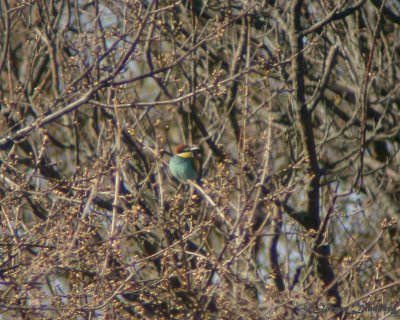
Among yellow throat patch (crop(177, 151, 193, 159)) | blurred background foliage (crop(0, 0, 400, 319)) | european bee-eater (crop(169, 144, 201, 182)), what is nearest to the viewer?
blurred background foliage (crop(0, 0, 400, 319))

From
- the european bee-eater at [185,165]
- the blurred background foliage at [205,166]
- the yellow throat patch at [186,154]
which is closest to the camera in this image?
the blurred background foliage at [205,166]

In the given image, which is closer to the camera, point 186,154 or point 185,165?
point 185,165

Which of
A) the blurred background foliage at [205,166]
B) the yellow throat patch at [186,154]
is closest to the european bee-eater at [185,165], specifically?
the yellow throat patch at [186,154]

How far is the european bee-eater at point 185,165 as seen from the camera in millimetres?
8195

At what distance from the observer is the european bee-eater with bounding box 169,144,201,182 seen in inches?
323

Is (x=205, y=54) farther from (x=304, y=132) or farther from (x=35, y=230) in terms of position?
(x=35, y=230)

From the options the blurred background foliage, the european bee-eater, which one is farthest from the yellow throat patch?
the blurred background foliage

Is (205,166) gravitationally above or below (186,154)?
below

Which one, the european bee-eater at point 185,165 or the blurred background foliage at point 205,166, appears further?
the european bee-eater at point 185,165

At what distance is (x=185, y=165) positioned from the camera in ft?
27.9

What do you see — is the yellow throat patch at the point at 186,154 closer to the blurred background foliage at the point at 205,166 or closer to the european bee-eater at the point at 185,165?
the european bee-eater at the point at 185,165

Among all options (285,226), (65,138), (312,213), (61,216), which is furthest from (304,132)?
(65,138)

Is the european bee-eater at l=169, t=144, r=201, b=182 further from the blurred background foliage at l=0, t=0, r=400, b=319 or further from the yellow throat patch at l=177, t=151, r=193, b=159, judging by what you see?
the blurred background foliage at l=0, t=0, r=400, b=319

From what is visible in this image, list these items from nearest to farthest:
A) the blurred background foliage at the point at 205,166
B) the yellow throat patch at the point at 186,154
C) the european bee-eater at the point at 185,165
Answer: the blurred background foliage at the point at 205,166 → the european bee-eater at the point at 185,165 → the yellow throat patch at the point at 186,154
